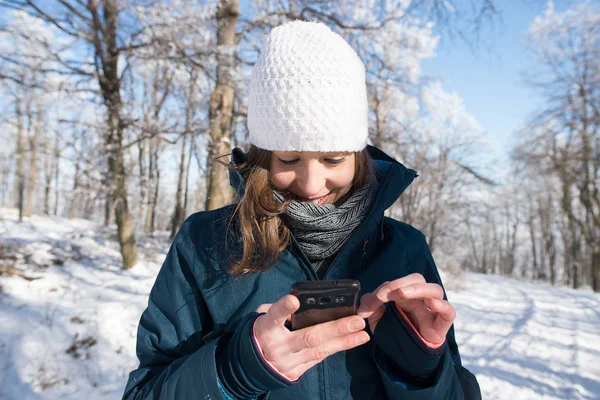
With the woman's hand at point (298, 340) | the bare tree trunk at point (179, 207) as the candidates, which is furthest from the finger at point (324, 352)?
the bare tree trunk at point (179, 207)

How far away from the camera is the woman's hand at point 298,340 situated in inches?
35.3

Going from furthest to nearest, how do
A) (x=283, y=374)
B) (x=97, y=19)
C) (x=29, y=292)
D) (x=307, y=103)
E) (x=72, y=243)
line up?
(x=72, y=243) < (x=97, y=19) < (x=29, y=292) < (x=307, y=103) < (x=283, y=374)

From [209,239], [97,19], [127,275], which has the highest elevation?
[97,19]

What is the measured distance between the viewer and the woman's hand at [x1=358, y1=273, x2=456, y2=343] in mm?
970

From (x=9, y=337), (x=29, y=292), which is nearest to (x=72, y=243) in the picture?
(x=29, y=292)

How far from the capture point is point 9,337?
4094 mm

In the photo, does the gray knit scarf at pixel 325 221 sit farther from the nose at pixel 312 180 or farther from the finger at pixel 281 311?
the finger at pixel 281 311

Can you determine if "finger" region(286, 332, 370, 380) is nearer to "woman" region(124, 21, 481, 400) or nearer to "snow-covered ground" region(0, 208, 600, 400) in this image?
"woman" region(124, 21, 481, 400)

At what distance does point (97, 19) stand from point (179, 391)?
25.5 feet

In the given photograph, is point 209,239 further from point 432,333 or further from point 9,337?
point 9,337

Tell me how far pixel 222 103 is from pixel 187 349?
669cm

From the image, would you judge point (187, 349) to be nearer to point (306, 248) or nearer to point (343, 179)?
point (306, 248)

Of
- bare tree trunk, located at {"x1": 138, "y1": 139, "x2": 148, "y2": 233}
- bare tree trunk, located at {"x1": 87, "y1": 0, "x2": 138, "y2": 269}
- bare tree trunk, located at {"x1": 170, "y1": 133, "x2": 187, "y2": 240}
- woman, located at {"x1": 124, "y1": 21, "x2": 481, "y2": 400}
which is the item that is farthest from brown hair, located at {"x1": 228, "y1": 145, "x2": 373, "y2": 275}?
bare tree trunk, located at {"x1": 170, "y1": 133, "x2": 187, "y2": 240}

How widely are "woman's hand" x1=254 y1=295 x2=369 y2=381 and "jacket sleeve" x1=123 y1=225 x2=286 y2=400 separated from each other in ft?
0.11
